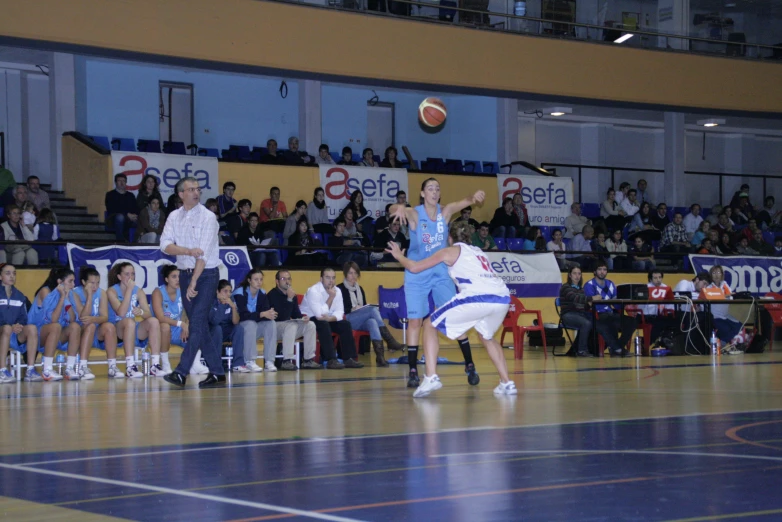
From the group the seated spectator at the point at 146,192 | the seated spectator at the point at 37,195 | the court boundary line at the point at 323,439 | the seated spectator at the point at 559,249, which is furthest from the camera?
the seated spectator at the point at 559,249

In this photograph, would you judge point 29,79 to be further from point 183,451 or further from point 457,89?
point 183,451

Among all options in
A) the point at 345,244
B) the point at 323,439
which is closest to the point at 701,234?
the point at 345,244

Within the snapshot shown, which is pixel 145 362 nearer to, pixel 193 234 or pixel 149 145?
pixel 193 234

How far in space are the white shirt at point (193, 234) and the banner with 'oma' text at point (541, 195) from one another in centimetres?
1230

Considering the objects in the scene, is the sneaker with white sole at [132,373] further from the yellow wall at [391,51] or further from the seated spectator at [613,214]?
the seated spectator at [613,214]

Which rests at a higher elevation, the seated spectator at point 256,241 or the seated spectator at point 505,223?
the seated spectator at point 505,223

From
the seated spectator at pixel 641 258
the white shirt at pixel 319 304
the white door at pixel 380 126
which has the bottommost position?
the white shirt at pixel 319 304

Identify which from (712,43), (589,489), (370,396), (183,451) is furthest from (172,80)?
(589,489)

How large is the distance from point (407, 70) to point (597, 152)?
11204 mm

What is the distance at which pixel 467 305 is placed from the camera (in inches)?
312

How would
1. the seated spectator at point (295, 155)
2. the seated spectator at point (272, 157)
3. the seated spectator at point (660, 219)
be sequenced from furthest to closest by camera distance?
the seated spectator at point (660, 219) < the seated spectator at point (295, 155) < the seated spectator at point (272, 157)

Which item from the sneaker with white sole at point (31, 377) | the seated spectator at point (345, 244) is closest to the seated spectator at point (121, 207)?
the seated spectator at point (345, 244)

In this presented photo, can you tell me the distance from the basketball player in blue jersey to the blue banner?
35.9 ft

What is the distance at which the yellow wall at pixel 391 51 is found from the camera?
15.7 meters
